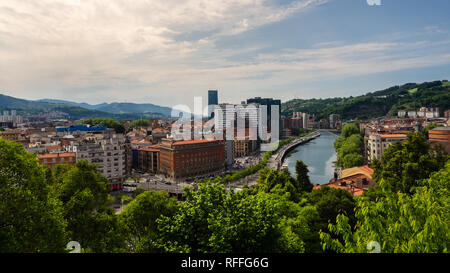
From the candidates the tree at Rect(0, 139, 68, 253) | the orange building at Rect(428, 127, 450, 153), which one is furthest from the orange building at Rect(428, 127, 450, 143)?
the tree at Rect(0, 139, 68, 253)

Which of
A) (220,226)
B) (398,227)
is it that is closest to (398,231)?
(398,227)

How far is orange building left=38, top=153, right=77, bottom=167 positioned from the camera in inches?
565

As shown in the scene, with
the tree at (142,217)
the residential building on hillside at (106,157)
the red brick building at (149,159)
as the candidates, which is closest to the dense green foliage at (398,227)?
the tree at (142,217)

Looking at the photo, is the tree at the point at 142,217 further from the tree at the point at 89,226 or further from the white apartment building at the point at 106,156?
the white apartment building at the point at 106,156

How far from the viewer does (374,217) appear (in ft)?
7.66

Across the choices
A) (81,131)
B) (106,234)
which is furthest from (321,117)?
(106,234)

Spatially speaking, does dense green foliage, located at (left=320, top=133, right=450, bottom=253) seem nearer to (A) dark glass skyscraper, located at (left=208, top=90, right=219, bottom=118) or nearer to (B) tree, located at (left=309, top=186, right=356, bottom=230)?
(B) tree, located at (left=309, top=186, right=356, bottom=230)

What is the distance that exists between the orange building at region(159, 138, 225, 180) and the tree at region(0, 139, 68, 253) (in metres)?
15.9

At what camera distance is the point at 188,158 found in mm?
19281

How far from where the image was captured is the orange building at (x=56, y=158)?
1436cm
